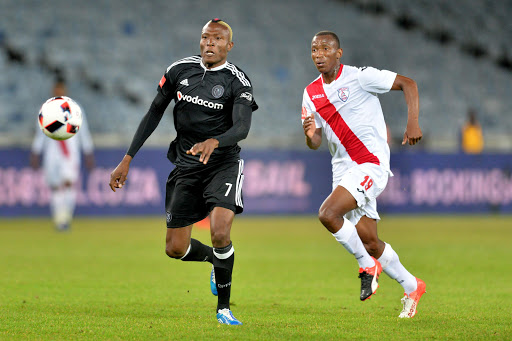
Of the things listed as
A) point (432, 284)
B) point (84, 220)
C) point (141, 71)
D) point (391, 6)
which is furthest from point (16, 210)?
point (391, 6)

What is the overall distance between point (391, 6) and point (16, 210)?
1566 centimetres

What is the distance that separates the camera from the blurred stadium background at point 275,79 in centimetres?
1858

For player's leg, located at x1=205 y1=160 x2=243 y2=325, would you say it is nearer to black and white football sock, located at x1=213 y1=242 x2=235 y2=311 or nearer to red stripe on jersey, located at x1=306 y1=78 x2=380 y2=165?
black and white football sock, located at x1=213 y1=242 x2=235 y2=311

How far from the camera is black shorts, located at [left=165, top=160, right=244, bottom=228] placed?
6.17 m


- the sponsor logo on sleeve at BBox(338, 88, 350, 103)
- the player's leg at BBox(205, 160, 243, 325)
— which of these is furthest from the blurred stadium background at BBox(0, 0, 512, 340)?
the sponsor logo on sleeve at BBox(338, 88, 350, 103)

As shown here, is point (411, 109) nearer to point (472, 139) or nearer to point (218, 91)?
point (218, 91)

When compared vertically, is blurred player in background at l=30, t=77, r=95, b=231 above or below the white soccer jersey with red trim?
below

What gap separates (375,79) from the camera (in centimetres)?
659

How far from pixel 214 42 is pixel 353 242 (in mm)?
1901

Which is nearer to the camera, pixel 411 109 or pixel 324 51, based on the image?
pixel 411 109

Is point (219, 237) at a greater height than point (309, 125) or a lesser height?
lesser

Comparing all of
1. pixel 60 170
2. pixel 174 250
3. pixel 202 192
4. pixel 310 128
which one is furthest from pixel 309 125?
pixel 60 170

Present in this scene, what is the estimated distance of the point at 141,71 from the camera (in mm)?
22281

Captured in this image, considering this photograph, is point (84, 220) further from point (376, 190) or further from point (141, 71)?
point (376, 190)
